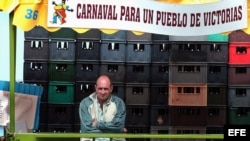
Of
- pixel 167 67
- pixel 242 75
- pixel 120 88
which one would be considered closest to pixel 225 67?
pixel 242 75

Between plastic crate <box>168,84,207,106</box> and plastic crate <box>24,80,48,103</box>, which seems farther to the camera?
plastic crate <box>24,80,48,103</box>

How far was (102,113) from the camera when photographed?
6312 mm

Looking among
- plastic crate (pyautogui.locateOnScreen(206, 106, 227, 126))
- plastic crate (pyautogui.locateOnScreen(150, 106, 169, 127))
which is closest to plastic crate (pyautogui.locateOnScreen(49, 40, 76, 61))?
plastic crate (pyautogui.locateOnScreen(150, 106, 169, 127))

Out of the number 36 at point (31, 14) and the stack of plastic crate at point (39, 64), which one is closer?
the number 36 at point (31, 14)

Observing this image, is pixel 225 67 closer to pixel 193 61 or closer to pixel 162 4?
pixel 193 61

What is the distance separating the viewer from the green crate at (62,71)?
25.9 feet

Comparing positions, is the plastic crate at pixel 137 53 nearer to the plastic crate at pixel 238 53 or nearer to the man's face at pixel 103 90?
the plastic crate at pixel 238 53

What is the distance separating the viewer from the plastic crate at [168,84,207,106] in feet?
25.5

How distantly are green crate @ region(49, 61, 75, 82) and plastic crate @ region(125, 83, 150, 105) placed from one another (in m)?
0.73

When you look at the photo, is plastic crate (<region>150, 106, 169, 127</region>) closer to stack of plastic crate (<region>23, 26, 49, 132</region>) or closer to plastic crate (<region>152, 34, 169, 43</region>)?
plastic crate (<region>152, 34, 169, 43</region>)

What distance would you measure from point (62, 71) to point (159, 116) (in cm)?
135

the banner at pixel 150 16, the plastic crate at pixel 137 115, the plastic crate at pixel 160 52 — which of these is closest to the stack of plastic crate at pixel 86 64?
the plastic crate at pixel 137 115

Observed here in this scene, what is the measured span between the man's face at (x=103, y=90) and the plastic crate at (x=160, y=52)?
1.61 metres

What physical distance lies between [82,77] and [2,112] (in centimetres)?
148
